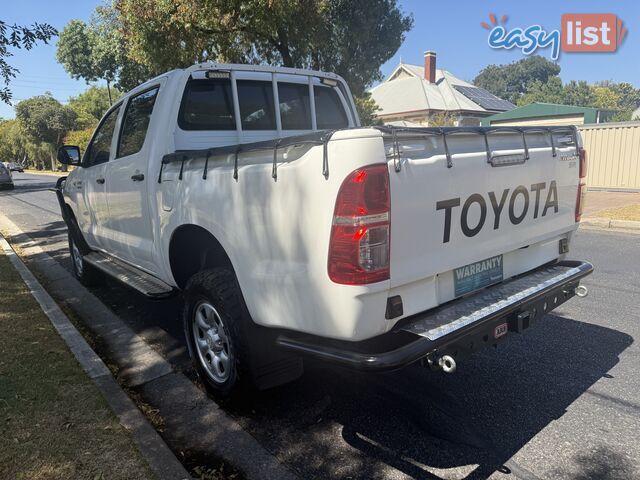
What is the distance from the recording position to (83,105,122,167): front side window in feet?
17.0

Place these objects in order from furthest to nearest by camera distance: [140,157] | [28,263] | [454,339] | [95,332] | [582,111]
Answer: [582,111]
[28,263]
[95,332]
[140,157]
[454,339]

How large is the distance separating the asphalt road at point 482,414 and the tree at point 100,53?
15270 millimetres

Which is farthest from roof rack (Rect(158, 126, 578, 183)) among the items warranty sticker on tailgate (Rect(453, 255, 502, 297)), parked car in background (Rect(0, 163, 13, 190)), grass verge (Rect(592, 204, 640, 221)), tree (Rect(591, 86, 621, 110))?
tree (Rect(591, 86, 621, 110))

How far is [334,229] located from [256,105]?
95.6 inches

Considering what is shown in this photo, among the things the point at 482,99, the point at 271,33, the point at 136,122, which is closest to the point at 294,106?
the point at 136,122

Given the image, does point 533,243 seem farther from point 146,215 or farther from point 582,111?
point 582,111

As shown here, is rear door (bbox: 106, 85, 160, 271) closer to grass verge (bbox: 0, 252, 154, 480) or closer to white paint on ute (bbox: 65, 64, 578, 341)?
white paint on ute (bbox: 65, 64, 578, 341)

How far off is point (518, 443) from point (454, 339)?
2.95 feet

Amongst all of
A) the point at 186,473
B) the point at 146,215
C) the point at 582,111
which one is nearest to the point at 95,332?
the point at 146,215

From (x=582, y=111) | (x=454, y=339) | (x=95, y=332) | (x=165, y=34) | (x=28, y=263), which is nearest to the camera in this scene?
(x=454, y=339)

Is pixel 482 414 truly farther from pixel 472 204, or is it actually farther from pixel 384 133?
pixel 384 133

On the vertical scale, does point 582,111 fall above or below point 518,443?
above

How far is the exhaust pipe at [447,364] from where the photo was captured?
2504mm

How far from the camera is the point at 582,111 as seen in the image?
30.1 meters
